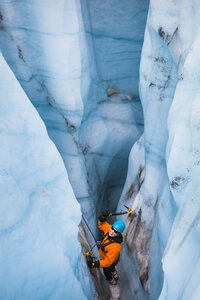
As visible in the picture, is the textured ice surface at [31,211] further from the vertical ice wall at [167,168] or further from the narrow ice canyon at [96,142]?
the vertical ice wall at [167,168]

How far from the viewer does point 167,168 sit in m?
1.46

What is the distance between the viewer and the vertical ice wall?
133 cm

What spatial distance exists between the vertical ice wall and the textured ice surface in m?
0.56

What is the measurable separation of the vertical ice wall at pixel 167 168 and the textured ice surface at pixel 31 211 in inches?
22.2

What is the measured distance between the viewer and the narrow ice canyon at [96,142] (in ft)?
4.17

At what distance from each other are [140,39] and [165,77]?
82cm

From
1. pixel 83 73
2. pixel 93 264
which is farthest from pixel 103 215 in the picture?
pixel 83 73

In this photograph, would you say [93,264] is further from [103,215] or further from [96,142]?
[96,142]

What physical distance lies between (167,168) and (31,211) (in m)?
0.79

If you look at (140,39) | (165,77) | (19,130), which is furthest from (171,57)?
(19,130)

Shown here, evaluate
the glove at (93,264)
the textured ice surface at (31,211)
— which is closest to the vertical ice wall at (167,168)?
the glove at (93,264)

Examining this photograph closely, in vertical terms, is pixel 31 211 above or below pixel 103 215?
above

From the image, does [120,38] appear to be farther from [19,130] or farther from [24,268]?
[24,268]

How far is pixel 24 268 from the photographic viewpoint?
4.06ft
